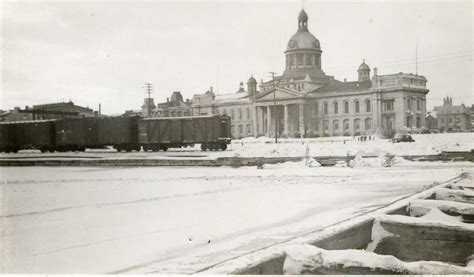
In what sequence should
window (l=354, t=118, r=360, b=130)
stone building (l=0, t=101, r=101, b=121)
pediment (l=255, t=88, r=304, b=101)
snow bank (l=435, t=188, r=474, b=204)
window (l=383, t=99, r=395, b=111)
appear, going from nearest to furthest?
1. snow bank (l=435, t=188, r=474, b=204)
2. stone building (l=0, t=101, r=101, b=121)
3. window (l=383, t=99, r=395, b=111)
4. window (l=354, t=118, r=360, b=130)
5. pediment (l=255, t=88, r=304, b=101)

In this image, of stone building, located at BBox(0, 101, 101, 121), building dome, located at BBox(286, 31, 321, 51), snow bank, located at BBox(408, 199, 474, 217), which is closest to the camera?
snow bank, located at BBox(408, 199, 474, 217)

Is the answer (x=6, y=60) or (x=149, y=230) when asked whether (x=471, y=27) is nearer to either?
(x=149, y=230)

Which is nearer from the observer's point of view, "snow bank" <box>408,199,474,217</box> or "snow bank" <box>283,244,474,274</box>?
"snow bank" <box>283,244,474,274</box>

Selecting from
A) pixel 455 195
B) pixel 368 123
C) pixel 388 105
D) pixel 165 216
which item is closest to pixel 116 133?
pixel 165 216

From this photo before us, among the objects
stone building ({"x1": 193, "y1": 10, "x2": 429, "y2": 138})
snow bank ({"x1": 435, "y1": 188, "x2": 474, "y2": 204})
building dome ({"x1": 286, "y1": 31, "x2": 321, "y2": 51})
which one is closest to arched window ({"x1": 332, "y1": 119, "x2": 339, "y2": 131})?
stone building ({"x1": 193, "y1": 10, "x2": 429, "y2": 138})

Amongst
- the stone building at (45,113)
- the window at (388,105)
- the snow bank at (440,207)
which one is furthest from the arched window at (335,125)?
the snow bank at (440,207)

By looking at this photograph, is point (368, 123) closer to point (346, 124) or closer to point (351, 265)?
point (346, 124)

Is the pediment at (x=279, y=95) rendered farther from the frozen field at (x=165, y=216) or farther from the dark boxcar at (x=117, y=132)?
the frozen field at (x=165, y=216)

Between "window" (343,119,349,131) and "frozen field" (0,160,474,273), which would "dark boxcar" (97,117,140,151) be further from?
"window" (343,119,349,131)
